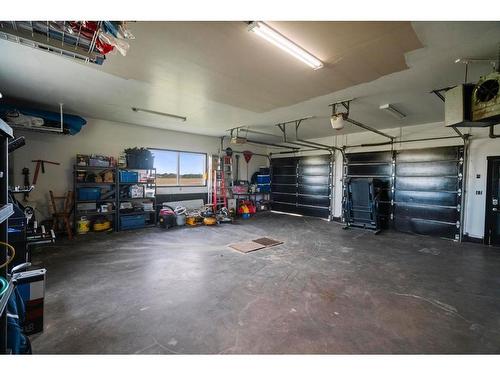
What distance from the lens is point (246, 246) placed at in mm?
4566

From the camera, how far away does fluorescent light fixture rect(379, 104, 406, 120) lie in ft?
14.4

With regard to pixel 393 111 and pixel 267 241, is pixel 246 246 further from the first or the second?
pixel 393 111

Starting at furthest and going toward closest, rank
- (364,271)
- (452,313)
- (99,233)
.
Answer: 1. (99,233)
2. (364,271)
3. (452,313)

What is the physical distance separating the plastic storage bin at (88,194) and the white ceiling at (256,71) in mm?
1782

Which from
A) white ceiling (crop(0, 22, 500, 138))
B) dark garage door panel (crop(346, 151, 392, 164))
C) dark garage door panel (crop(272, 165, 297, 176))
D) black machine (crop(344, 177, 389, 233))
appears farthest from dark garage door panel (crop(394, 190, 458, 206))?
dark garage door panel (crop(272, 165, 297, 176))

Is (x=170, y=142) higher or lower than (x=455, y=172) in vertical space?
higher

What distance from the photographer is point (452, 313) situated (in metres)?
2.33

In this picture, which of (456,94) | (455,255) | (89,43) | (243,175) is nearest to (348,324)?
(456,94)

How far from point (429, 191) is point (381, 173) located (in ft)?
4.09

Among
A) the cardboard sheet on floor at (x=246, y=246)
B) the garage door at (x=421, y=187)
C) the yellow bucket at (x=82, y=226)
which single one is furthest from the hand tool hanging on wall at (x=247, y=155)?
the yellow bucket at (x=82, y=226)

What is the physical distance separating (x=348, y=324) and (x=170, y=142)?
6.56m

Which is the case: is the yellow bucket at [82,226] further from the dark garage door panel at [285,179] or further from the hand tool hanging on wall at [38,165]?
the dark garage door panel at [285,179]

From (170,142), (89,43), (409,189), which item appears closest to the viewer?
(89,43)
